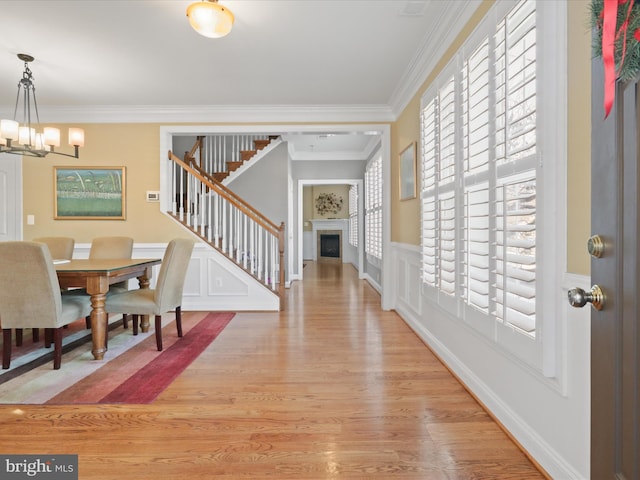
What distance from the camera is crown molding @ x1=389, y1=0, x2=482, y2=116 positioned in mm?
2467

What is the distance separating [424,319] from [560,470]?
1.96m

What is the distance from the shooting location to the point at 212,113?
185 inches

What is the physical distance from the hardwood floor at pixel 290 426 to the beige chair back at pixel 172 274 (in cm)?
63

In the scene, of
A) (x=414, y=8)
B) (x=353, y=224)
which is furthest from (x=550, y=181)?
(x=353, y=224)

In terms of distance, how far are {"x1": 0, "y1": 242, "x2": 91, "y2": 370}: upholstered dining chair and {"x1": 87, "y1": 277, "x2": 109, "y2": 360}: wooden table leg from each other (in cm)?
22

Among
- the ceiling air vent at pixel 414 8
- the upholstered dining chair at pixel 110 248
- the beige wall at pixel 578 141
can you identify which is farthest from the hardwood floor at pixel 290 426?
the ceiling air vent at pixel 414 8

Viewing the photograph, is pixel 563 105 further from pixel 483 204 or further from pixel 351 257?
pixel 351 257

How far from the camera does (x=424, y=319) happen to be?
344 cm

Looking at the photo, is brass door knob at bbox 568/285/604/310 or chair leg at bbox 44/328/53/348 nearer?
brass door knob at bbox 568/285/604/310

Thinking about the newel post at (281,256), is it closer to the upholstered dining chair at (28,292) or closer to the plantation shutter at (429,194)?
the plantation shutter at (429,194)

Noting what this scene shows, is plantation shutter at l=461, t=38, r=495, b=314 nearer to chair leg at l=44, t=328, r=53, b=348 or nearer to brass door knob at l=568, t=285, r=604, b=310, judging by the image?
brass door knob at l=568, t=285, r=604, b=310

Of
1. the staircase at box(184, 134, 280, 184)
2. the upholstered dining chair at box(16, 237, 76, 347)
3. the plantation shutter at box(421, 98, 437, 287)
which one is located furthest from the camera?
the staircase at box(184, 134, 280, 184)

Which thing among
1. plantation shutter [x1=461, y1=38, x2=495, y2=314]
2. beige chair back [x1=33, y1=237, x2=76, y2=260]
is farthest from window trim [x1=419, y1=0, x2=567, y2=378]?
beige chair back [x1=33, y1=237, x2=76, y2=260]

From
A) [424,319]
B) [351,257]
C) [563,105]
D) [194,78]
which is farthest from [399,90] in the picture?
[351,257]
